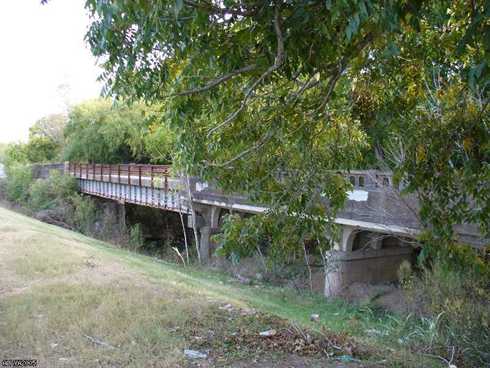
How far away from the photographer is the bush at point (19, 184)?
4312 cm

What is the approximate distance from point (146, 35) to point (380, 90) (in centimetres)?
320

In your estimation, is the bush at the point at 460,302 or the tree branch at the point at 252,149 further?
the tree branch at the point at 252,149

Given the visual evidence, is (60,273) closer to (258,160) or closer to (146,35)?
(258,160)

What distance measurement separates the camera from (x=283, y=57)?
13.7 ft

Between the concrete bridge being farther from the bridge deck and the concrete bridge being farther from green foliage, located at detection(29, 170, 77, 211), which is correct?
green foliage, located at detection(29, 170, 77, 211)

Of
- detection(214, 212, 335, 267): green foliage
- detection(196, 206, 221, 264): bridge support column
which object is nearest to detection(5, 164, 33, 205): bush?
detection(196, 206, 221, 264): bridge support column

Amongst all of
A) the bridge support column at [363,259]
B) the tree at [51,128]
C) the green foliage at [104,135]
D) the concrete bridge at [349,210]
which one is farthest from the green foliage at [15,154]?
the bridge support column at [363,259]

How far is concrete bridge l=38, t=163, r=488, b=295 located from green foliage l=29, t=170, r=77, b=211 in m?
3.93

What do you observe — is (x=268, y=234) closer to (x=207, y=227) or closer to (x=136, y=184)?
(x=207, y=227)

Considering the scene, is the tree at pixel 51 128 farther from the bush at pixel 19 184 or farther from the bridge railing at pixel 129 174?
the bridge railing at pixel 129 174

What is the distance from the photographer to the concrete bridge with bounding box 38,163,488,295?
13508 millimetres

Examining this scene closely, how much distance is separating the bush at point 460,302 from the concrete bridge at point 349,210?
1009mm

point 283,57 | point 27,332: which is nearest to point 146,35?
point 283,57

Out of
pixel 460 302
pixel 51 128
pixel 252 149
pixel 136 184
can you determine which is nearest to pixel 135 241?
pixel 136 184
